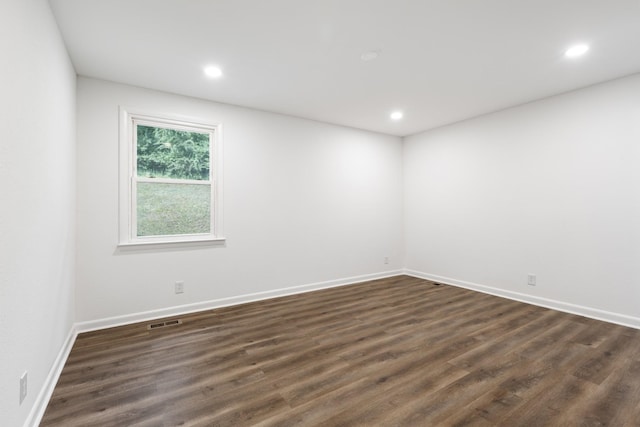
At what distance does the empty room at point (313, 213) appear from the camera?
72.2 inches

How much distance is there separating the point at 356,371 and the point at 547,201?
3.32 meters

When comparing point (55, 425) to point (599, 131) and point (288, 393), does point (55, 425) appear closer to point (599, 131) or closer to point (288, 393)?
point (288, 393)

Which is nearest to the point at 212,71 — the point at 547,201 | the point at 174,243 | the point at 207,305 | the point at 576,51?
the point at 174,243

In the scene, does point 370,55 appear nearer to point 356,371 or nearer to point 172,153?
point 172,153

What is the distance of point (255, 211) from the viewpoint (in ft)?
13.3

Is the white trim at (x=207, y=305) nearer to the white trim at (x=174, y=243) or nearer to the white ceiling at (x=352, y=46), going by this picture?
the white trim at (x=174, y=243)

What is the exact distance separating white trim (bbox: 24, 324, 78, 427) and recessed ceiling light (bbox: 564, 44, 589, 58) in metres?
4.74

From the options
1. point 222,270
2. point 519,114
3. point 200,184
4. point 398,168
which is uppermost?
point 519,114

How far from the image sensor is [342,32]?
2371 millimetres

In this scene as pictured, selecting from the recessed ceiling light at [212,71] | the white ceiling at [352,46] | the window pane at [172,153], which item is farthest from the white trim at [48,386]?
the recessed ceiling light at [212,71]

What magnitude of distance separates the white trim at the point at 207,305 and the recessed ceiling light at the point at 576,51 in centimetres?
384

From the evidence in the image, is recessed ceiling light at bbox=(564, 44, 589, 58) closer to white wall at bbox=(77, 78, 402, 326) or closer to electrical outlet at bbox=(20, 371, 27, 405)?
white wall at bbox=(77, 78, 402, 326)

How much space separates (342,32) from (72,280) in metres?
3.38

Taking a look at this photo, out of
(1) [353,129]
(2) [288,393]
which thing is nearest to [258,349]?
(2) [288,393]
